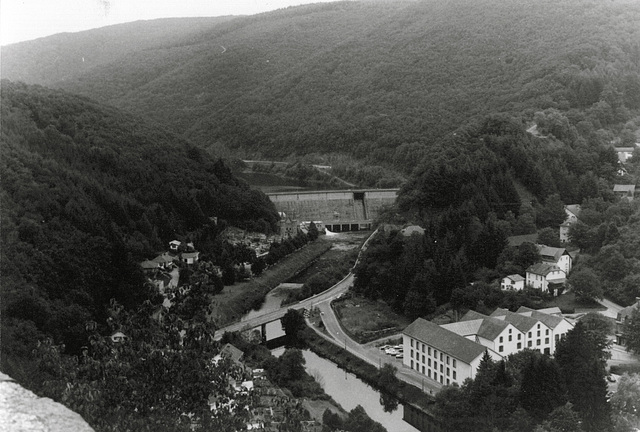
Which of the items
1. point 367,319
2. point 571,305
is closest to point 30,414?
point 571,305

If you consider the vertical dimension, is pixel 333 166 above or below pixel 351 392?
below

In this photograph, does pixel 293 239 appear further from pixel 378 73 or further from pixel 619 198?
pixel 378 73

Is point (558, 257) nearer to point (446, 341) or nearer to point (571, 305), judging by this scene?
point (571, 305)

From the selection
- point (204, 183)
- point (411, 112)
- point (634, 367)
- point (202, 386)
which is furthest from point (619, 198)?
point (411, 112)

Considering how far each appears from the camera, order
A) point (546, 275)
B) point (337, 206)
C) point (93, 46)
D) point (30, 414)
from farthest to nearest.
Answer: point (93, 46)
point (337, 206)
point (546, 275)
point (30, 414)

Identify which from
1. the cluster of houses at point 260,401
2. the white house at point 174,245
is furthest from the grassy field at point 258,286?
the cluster of houses at point 260,401

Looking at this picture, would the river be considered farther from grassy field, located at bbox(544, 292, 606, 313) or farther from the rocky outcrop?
the rocky outcrop

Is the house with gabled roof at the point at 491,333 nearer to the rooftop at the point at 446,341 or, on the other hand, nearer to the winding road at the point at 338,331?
the rooftop at the point at 446,341
